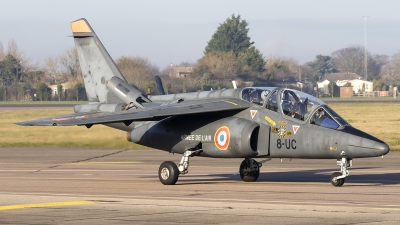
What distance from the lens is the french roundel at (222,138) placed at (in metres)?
16.3

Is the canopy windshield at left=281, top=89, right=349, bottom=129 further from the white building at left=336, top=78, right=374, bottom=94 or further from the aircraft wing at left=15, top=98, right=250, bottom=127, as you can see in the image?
the white building at left=336, top=78, right=374, bottom=94

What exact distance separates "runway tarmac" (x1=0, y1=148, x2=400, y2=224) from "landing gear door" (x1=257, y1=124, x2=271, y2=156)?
0.93 m

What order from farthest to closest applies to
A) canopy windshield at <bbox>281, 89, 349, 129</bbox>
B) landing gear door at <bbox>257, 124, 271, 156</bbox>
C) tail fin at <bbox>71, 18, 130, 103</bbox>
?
tail fin at <bbox>71, 18, 130, 103</bbox> < landing gear door at <bbox>257, 124, 271, 156</bbox> < canopy windshield at <bbox>281, 89, 349, 129</bbox>

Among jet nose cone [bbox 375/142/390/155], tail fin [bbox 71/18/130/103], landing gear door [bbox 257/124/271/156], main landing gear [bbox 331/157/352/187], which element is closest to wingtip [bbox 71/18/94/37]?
tail fin [bbox 71/18/130/103]

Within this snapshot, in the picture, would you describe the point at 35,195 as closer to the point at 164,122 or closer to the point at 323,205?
the point at 164,122

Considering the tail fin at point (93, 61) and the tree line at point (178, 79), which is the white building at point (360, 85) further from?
the tail fin at point (93, 61)

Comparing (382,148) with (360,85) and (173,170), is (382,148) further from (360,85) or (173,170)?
(360,85)

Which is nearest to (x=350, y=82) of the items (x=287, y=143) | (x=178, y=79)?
(x=178, y=79)

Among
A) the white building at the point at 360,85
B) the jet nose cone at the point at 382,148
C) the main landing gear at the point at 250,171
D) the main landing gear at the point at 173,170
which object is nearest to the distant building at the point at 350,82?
the white building at the point at 360,85

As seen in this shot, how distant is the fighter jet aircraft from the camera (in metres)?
15.1

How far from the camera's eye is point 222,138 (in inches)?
647

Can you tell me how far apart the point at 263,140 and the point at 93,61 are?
25.5ft

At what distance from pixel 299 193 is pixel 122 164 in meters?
10.9

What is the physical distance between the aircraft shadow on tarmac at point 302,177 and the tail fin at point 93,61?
14.3 feet
